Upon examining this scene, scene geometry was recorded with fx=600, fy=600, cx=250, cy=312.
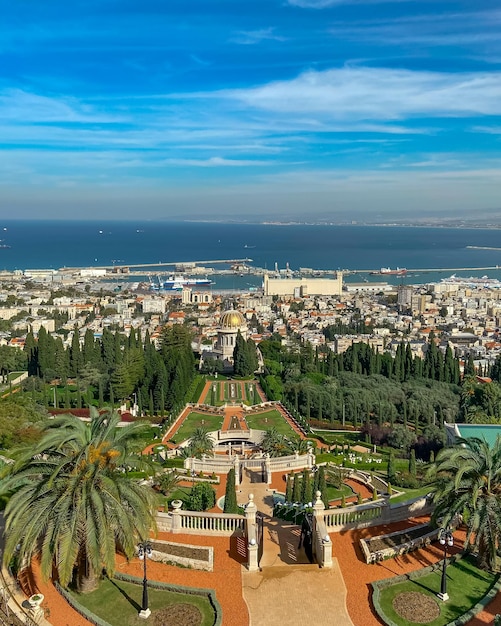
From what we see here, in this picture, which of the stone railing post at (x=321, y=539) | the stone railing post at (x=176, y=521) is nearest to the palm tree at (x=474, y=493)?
the stone railing post at (x=321, y=539)

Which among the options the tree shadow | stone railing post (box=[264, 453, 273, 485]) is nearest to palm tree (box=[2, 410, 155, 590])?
the tree shadow

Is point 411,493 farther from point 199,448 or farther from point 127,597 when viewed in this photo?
point 127,597

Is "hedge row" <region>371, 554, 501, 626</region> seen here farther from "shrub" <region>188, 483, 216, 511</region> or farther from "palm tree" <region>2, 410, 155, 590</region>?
"shrub" <region>188, 483, 216, 511</region>

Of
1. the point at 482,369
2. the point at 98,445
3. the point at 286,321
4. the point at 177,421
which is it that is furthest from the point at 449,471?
the point at 286,321

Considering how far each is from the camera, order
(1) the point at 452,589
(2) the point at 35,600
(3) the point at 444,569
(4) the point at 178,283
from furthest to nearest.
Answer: (4) the point at 178,283 → (1) the point at 452,589 → (3) the point at 444,569 → (2) the point at 35,600

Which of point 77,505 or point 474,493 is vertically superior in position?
point 77,505

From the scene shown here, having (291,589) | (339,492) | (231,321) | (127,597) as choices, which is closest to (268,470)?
(339,492)

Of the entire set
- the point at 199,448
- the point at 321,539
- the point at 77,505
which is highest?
the point at 77,505
